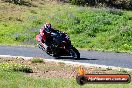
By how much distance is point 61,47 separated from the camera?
77.5 ft

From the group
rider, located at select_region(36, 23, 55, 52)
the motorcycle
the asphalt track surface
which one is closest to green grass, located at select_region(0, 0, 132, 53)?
the asphalt track surface

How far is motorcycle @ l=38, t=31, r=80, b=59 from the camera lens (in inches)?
917

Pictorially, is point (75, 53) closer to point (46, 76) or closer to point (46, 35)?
point (46, 35)

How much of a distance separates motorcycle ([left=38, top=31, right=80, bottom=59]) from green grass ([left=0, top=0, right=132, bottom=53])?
7.65m

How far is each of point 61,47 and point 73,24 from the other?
14633mm

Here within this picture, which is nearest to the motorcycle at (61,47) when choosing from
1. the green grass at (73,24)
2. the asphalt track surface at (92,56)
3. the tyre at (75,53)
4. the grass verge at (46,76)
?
the tyre at (75,53)

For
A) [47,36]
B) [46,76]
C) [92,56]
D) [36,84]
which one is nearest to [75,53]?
[92,56]

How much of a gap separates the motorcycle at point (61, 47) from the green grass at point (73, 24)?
7.65 metres

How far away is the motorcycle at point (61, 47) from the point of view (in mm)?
23281

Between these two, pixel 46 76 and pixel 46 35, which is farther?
pixel 46 35

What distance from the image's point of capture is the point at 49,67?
796 inches

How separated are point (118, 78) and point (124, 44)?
24025mm

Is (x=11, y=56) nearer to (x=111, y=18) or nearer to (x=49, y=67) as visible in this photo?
(x=49, y=67)

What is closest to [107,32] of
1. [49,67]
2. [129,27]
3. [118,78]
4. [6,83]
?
[129,27]
